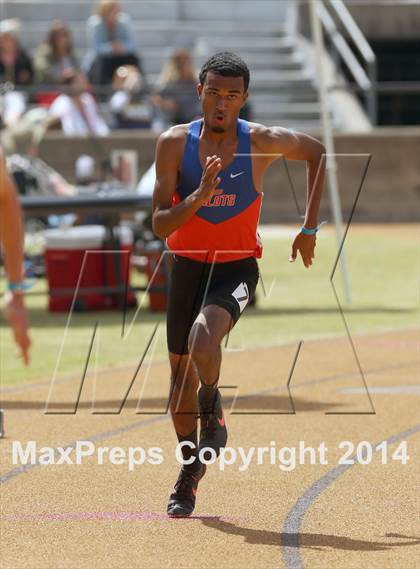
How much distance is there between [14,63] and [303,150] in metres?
16.9

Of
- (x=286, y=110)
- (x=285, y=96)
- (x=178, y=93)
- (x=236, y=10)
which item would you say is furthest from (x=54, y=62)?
(x=236, y=10)

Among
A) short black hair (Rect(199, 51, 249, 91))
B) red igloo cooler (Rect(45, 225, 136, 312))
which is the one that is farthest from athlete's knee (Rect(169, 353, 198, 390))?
Answer: red igloo cooler (Rect(45, 225, 136, 312))

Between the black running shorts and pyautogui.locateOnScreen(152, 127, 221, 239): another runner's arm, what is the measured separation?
302mm

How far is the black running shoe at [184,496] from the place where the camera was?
6484 mm

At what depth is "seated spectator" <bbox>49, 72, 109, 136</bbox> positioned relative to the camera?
70.4 ft

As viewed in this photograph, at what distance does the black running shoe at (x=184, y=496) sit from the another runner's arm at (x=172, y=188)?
108 cm

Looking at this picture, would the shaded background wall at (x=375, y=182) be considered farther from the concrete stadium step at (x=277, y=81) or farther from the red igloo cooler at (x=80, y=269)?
the red igloo cooler at (x=80, y=269)

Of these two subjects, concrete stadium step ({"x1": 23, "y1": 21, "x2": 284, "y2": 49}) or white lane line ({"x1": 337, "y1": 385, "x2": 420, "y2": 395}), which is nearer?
white lane line ({"x1": 337, "y1": 385, "x2": 420, "y2": 395})

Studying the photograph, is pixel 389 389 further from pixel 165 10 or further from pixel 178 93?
pixel 165 10

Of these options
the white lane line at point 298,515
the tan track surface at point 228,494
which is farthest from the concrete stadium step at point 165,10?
the white lane line at point 298,515

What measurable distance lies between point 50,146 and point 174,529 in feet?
56.7

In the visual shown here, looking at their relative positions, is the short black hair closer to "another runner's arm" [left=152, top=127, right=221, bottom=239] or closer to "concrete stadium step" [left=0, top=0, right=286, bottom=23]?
"another runner's arm" [left=152, top=127, right=221, bottom=239]

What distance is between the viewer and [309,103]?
A: 92.6 feet

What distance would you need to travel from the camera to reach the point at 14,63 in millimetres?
23016
